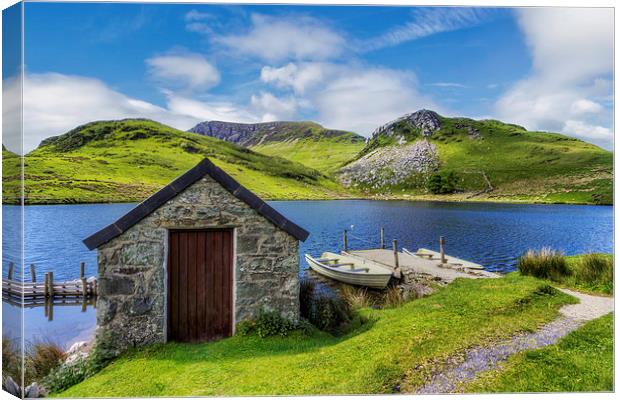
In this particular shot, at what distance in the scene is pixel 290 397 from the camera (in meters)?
5.53

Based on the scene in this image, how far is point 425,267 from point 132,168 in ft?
155

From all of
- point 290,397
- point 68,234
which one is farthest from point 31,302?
point 290,397

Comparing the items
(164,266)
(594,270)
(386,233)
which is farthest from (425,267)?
(386,233)

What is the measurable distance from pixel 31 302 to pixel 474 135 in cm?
6597

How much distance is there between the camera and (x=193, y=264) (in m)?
7.24

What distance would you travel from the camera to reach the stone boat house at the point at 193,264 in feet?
22.2

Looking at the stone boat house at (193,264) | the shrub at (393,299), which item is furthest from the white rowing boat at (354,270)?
the stone boat house at (193,264)

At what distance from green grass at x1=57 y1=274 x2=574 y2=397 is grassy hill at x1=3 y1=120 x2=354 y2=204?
24927 mm

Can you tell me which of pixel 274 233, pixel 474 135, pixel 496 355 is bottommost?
pixel 496 355

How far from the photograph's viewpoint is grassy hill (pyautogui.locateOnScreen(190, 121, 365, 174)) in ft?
303

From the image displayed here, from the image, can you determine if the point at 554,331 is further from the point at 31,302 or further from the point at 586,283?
the point at 31,302

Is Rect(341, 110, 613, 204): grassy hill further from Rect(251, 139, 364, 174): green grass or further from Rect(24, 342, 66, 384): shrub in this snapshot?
Rect(251, 139, 364, 174): green grass

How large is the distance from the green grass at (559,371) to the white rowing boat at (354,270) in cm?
991

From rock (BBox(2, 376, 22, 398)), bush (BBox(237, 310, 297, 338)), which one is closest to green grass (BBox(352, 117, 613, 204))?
bush (BBox(237, 310, 297, 338))
